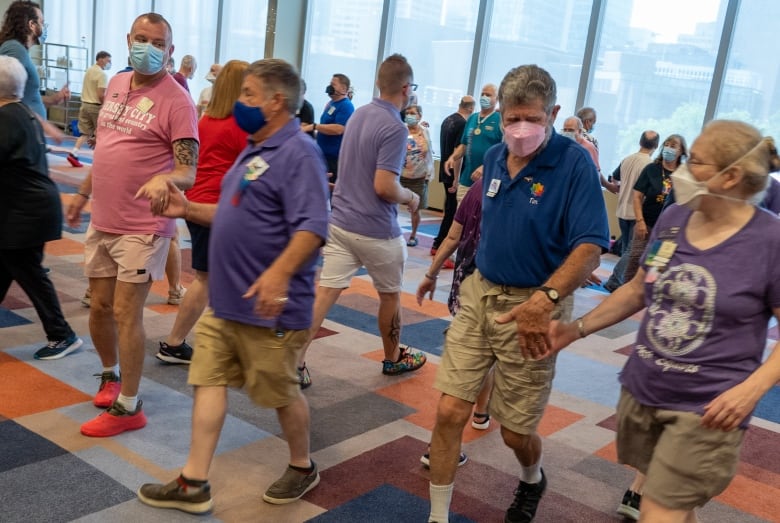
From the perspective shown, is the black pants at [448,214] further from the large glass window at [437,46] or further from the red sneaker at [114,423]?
the red sneaker at [114,423]

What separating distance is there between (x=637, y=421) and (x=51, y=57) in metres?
18.2

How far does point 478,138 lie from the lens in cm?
634

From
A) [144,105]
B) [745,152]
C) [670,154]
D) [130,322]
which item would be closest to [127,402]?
[130,322]

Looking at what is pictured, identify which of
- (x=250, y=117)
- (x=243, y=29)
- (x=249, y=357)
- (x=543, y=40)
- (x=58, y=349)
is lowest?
(x=58, y=349)

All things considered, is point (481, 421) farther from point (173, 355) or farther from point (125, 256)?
point (125, 256)

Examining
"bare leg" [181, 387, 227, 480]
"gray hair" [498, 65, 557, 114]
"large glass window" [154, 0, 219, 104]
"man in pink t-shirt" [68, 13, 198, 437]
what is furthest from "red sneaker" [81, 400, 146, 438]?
"large glass window" [154, 0, 219, 104]

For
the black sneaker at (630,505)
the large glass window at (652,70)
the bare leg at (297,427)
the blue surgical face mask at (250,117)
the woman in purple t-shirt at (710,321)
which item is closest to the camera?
the woman in purple t-shirt at (710,321)

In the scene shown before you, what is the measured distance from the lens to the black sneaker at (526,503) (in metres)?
2.64

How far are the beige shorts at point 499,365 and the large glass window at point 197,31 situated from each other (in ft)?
44.7

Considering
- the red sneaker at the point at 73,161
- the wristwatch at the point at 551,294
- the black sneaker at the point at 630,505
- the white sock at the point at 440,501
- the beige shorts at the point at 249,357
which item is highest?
the wristwatch at the point at 551,294

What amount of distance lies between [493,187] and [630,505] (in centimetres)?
134

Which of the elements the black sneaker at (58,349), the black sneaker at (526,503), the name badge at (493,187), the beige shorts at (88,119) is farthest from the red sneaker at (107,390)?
the beige shorts at (88,119)

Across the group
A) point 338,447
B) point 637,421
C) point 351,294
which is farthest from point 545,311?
point 351,294

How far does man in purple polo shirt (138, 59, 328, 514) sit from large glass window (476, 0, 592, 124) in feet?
26.4
